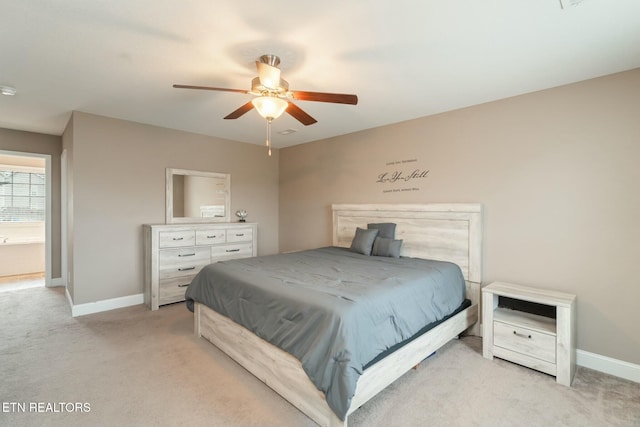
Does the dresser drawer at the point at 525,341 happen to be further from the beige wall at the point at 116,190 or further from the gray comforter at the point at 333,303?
the beige wall at the point at 116,190

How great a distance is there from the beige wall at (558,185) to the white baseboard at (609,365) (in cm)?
4

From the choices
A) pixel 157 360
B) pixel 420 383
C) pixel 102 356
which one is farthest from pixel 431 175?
pixel 102 356

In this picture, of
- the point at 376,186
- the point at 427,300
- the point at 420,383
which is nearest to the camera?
the point at 420,383

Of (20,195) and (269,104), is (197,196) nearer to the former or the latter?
(269,104)

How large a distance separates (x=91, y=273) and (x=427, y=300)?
3.98 metres

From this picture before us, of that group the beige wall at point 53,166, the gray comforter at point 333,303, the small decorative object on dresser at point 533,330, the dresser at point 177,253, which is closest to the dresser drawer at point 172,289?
the dresser at point 177,253

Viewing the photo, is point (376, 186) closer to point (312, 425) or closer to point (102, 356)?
point (312, 425)

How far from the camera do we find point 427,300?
96.3 inches

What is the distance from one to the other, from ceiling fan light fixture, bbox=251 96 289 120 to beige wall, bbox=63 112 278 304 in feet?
8.79

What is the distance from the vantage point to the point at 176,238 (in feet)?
13.3

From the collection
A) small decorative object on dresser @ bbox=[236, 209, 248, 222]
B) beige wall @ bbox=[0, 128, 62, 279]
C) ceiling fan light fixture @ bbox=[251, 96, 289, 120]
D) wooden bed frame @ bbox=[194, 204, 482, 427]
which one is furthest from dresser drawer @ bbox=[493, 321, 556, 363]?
beige wall @ bbox=[0, 128, 62, 279]

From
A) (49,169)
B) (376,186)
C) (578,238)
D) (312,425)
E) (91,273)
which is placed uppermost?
(49,169)

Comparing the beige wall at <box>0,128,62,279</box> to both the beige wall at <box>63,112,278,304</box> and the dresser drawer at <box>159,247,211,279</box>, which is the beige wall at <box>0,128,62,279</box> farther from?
the dresser drawer at <box>159,247,211,279</box>

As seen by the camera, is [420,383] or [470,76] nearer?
[420,383]
